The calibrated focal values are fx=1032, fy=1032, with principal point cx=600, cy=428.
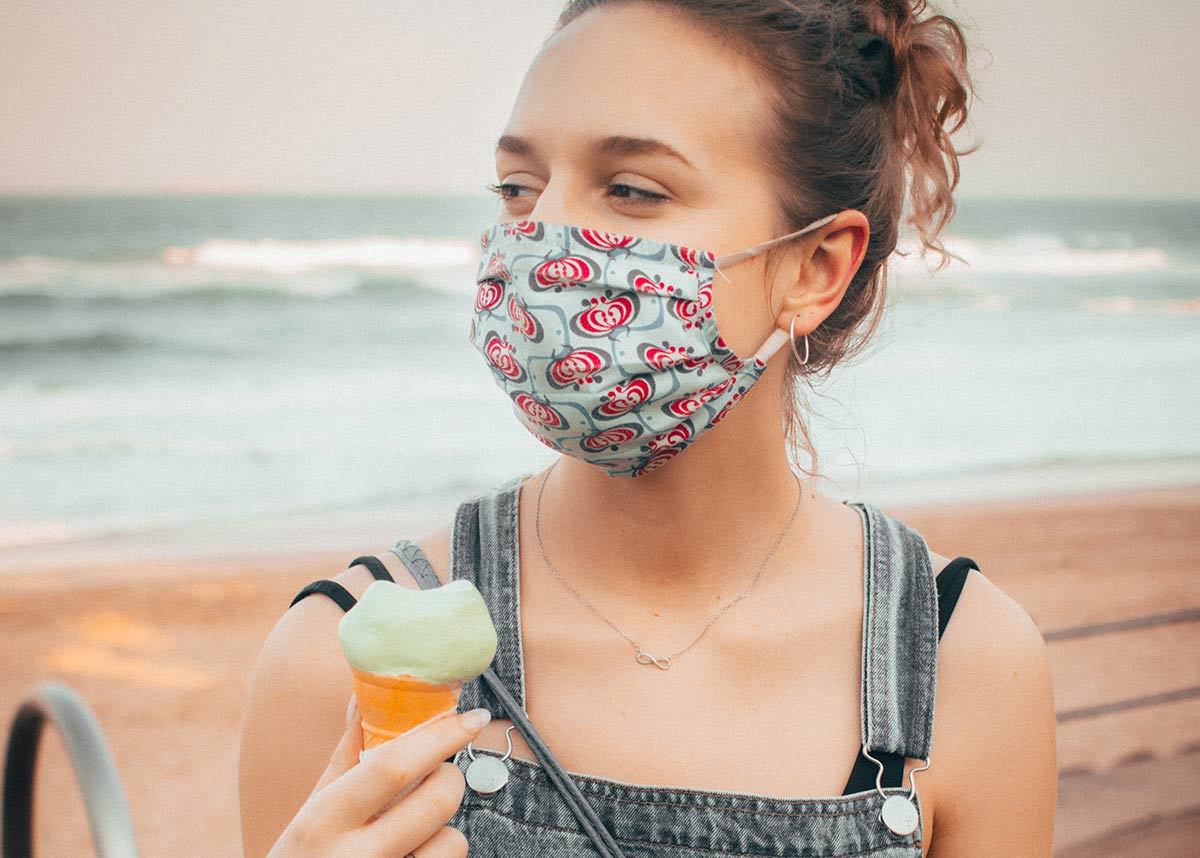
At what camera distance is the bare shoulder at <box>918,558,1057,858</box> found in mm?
1890

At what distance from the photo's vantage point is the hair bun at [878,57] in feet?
6.81

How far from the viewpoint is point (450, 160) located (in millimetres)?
30828

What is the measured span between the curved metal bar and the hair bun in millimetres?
1892

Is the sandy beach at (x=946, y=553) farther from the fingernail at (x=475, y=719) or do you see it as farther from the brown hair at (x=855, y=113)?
the fingernail at (x=475, y=719)

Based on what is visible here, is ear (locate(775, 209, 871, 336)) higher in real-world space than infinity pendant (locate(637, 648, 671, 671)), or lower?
higher

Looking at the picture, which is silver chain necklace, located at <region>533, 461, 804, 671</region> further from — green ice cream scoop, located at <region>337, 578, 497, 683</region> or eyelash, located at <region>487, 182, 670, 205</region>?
eyelash, located at <region>487, 182, 670, 205</region>

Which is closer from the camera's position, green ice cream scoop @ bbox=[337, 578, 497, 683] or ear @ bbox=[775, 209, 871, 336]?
green ice cream scoop @ bbox=[337, 578, 497, 683]

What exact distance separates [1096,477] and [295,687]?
541 inches

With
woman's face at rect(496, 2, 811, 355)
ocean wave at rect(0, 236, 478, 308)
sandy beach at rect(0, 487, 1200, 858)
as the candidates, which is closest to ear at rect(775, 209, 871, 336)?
woman's face at rect(496, 2, 811, 355)

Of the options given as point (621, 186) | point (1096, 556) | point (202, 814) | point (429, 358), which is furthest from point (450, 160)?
point (621, 186)

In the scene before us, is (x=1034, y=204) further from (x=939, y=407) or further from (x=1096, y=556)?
(x=1096, y=556)

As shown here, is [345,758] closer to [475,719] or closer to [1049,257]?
[475,719]

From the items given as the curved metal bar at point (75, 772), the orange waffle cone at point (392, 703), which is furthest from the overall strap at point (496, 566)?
the curved metal bar at point (75, 772)

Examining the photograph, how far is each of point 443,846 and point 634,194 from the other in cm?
114
